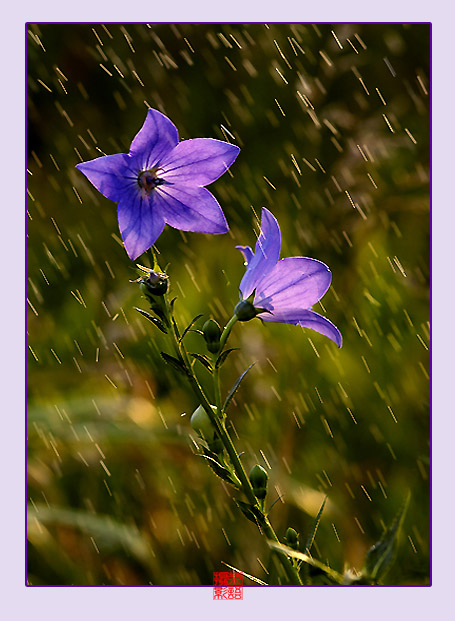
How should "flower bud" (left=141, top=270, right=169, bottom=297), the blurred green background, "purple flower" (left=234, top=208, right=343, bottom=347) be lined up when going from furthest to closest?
the blurred green background < "purple flower" (left=234, top=208, right=343, bottom=347) < "flower bud" (left=141, top=270, right=169, bottom=297)

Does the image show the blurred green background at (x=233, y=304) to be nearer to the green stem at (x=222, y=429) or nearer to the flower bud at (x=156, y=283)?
the green stem at (x=222, y=429)

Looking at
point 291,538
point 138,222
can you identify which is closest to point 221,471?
point 291,538

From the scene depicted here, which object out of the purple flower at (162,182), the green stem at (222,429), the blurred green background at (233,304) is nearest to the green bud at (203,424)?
the green stem at (222,429)

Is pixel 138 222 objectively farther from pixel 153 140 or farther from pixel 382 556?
pixel 382 556

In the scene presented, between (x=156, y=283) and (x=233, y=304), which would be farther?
(x=233, y=304)

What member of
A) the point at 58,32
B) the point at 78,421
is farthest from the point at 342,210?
the point at 58,32

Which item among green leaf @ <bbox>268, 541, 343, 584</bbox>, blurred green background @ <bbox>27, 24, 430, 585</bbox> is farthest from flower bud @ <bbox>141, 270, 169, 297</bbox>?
blurred green background @ <bbox>27, 24, 430, 585</bbox>

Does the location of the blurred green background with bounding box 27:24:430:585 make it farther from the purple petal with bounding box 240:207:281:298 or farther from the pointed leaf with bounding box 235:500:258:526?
the purple petal with bounding box 240:207:281:298

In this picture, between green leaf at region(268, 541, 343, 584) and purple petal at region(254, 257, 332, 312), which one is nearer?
green leaf at region(268, 541, 343, 584)
